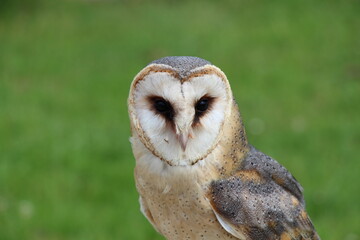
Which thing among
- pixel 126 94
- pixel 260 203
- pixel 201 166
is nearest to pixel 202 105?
pixel 201 166

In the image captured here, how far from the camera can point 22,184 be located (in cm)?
542

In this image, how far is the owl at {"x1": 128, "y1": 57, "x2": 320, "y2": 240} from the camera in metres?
2.25

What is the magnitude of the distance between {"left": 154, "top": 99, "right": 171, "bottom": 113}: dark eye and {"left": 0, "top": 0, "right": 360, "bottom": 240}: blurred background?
8.85 ft

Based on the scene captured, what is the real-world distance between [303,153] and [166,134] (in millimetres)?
3858

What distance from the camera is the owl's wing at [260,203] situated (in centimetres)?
256

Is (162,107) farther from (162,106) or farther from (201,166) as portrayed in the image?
(201,166)

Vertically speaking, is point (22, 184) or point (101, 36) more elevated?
point (101, 36)

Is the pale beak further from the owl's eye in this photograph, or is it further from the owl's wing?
the owl's wing

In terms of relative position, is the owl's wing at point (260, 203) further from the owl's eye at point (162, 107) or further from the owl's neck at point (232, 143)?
the owl's eye at point (162, 107)

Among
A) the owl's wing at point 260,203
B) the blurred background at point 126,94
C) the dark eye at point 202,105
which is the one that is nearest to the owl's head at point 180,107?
the dark eye at point 202,105

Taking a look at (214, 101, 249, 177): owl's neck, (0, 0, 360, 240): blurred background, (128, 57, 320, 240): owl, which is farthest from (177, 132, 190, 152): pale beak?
(0, 0, 360, 240): blurred background

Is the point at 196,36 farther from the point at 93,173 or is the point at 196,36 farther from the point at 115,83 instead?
the point at 93,173

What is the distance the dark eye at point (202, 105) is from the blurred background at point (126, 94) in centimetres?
269

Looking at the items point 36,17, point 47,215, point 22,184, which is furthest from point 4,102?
point 36,17
